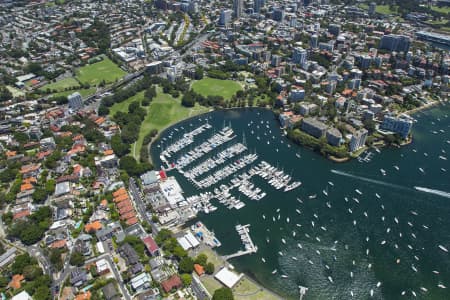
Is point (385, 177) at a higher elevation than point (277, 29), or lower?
A: lower

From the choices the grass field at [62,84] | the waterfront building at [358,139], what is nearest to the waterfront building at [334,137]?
the waterfront building at [358,139]

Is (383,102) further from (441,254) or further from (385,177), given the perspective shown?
(441,254)

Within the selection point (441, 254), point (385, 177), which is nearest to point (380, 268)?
point (441, 254)

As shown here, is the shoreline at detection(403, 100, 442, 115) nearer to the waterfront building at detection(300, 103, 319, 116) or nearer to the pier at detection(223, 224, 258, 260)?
the waterfront building at detection(300, 103, 319, 116)

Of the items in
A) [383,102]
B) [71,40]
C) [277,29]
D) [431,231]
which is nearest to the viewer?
[431,231]

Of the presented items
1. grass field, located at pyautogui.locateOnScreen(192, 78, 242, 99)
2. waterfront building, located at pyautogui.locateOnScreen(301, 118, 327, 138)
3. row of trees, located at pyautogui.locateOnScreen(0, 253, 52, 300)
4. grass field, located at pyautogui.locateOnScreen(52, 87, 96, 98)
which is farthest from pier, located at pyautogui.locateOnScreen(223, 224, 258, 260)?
grass field, located at pyautogui.locateOnScreen(52, 87, 96, 98)

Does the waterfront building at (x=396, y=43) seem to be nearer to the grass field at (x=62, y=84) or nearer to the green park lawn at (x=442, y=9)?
the green park lawn at (x=442, y=9)
